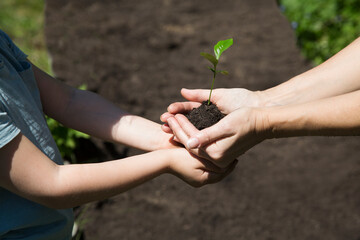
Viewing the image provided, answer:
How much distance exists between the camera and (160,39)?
4574mm

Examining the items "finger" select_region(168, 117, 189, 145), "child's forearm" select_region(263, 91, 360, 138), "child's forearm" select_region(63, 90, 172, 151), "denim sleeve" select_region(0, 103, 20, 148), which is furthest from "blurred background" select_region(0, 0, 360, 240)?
"denim sleeve" select_region(0, 103, 20, 148)

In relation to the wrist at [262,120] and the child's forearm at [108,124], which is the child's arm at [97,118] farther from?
the wrist at [262,120]

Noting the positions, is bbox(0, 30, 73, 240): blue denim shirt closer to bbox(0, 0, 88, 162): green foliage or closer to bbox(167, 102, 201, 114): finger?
bbox(167, 102, 201, 114): finger

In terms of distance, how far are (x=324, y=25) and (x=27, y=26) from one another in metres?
3.89

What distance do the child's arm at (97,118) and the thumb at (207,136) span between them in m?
0.29

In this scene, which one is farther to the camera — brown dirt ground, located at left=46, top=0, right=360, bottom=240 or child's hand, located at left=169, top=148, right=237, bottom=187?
brown dirt ground, located at left=46, top=0, right=360, bottom=240

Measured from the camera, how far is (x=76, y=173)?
154 centimetres

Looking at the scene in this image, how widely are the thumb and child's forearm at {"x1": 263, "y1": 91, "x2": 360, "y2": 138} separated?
23cm

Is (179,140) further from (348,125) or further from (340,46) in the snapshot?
(340,46)

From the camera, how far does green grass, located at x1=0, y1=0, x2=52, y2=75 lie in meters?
4.66

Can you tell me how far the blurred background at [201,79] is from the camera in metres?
2.93

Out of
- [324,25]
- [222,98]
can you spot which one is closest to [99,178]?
[222,98]

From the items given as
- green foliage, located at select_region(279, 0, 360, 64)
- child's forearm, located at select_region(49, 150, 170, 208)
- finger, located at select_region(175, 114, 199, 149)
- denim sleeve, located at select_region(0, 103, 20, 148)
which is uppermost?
denim sleeve, located at select_region(0, 103, 20, 148)

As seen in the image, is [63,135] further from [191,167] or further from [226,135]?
[226,135]
